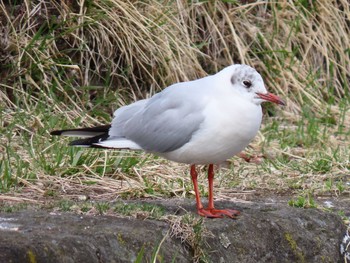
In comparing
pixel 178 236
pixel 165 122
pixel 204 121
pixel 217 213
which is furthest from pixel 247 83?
pixel 178 236

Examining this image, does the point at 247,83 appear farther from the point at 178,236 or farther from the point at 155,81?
the point at 155,81

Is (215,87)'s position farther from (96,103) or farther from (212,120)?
(96,103)

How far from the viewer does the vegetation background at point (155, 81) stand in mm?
4750

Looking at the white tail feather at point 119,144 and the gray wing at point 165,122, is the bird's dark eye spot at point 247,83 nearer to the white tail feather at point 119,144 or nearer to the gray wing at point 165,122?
the gray wing at point 165,122

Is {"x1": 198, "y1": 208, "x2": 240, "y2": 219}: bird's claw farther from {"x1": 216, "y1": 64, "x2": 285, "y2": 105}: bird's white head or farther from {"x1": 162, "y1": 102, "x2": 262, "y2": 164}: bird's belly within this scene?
{"x1": 216, "y1": 64, "x2": 285, "y2": 105}: bird's white head

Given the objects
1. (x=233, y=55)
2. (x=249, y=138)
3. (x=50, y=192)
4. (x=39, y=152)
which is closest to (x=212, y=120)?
(x=249, y=138)

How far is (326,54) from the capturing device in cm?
779

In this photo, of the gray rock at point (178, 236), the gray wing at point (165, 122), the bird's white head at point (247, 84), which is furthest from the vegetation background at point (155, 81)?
the bird's white head at point (247, 84)

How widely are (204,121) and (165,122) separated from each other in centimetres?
26

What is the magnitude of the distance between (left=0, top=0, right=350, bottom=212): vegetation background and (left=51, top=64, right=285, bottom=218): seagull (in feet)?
1.48

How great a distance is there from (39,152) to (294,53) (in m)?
3.21

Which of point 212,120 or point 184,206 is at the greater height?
point 212,120

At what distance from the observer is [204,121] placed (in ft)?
11.9

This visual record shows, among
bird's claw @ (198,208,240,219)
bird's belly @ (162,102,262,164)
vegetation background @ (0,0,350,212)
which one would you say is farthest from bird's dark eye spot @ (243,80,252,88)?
vegetation background @ (0,0,350,212)
